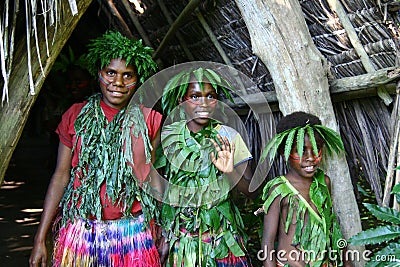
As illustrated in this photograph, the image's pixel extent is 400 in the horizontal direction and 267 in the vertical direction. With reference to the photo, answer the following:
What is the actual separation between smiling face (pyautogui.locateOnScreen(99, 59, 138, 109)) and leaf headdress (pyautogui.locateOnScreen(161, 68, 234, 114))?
8.0 inches

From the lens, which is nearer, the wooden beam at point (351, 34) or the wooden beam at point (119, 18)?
the wooden beam at point (351, 34)

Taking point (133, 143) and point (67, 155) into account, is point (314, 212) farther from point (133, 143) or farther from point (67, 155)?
point (67, 155)

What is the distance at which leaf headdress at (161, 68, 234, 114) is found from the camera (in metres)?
2.46

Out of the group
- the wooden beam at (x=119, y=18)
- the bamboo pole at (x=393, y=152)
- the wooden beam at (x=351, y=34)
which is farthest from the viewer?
the wooden beam at (x=119, y=18)

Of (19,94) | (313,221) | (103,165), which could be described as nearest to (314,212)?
(313,221)

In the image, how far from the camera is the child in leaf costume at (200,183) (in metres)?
2.43

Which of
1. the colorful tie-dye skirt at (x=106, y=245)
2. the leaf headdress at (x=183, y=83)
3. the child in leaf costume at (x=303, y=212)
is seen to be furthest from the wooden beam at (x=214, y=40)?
the colorful tie-dye skirt at (x=106, y=245)

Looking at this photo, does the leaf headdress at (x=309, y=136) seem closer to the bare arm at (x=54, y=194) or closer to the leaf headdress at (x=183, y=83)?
the leaf headdress at (x=183, y=83)

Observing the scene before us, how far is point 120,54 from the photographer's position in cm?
242

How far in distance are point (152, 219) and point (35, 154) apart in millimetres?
8852

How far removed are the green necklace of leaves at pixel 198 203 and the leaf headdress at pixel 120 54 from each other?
332 millimetres

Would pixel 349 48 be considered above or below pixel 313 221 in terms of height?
above

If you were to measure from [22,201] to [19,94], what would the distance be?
4.77 metres

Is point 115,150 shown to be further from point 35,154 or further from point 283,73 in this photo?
point 35,154
